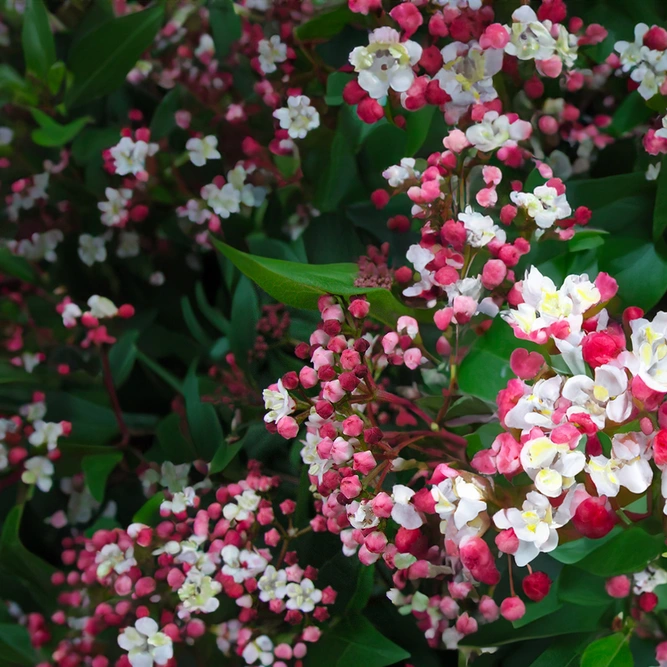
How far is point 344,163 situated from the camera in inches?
23.3

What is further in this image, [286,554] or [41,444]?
[41,444]

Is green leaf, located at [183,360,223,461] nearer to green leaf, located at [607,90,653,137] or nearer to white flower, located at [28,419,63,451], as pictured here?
white flower, located at [28,419,63,451]

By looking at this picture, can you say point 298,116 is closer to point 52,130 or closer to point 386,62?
point 386,62

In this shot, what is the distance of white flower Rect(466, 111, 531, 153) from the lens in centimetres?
45

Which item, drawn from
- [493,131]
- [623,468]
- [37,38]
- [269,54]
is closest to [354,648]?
[623,468]

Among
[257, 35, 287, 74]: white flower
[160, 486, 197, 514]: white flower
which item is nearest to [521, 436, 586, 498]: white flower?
[160, 486, 197, 514]: white flower

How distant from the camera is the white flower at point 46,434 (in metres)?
0.65

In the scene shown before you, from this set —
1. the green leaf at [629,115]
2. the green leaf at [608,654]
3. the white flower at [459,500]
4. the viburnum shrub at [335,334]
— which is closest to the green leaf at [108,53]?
the viburnum shrub at [335,334]

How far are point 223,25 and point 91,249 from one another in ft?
0.86

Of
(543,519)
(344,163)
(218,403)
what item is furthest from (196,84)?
(543,519)

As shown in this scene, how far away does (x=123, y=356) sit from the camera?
2.29 feet

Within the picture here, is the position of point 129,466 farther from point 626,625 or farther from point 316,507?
point 626,625

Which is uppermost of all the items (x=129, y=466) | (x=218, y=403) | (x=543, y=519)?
(x=543, y=519)

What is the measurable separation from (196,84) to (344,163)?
19 cm
